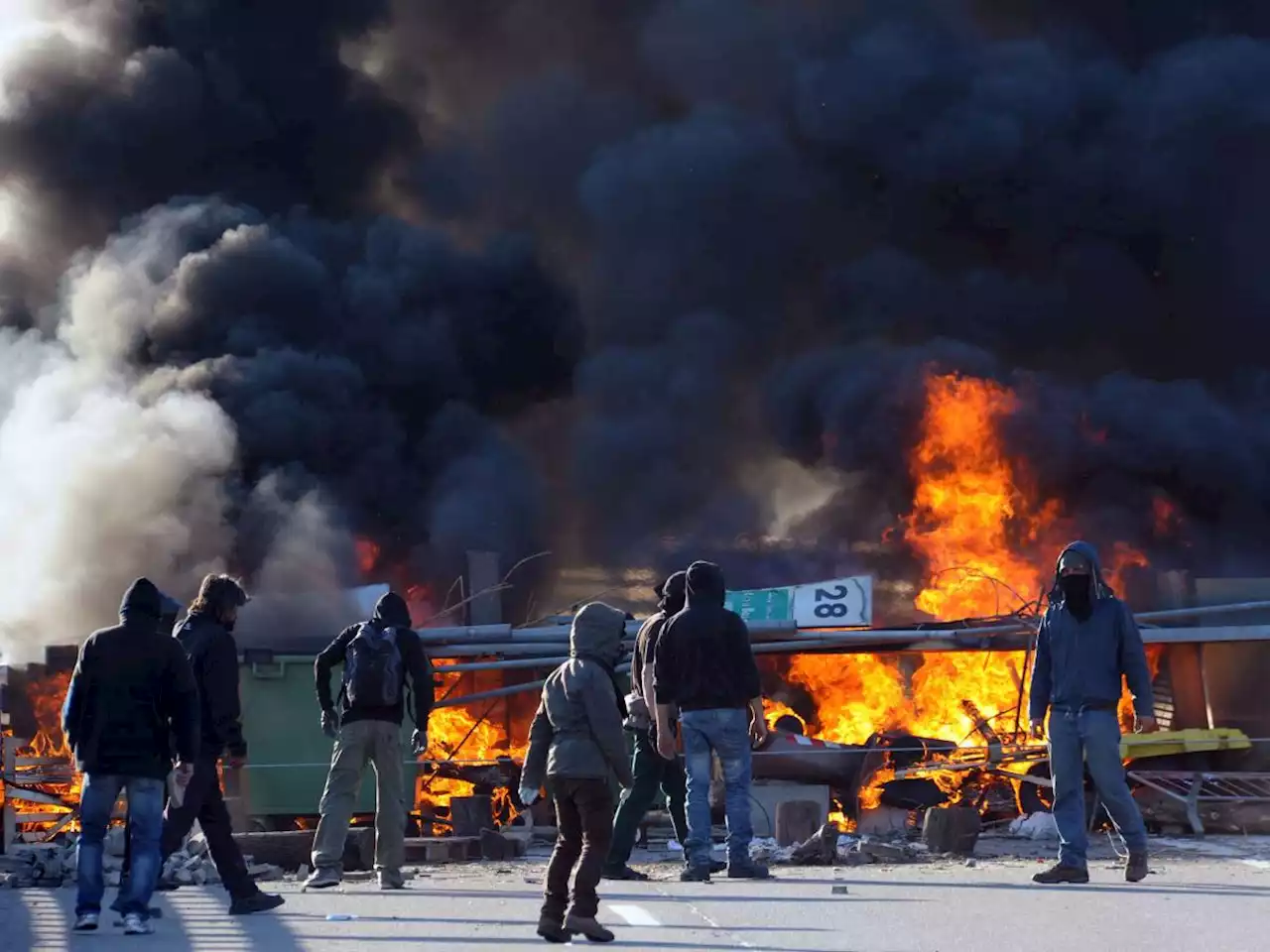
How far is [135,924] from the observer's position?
26.6ft

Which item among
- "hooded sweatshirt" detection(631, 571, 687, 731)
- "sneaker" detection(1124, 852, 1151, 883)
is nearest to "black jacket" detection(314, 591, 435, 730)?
"hooded sweatshirt" detection(631, 571, 687, 731)

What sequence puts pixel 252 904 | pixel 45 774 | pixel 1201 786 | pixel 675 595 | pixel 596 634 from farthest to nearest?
pixel 45 774 → pixel 1201 786 → pixel 675 595 → pixel 252 904 → pixel 596 634

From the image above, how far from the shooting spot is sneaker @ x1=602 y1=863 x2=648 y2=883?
10.5 m

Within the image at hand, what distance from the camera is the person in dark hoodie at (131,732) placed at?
824 centimetres

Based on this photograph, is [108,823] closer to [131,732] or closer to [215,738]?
[131,732]

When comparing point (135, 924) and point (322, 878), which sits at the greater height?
point (322, 878)

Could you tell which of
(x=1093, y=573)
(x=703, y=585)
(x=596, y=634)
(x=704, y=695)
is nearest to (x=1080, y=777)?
(x=1093, y=573)

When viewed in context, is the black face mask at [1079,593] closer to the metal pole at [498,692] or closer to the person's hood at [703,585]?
the person's hood at [703,585]

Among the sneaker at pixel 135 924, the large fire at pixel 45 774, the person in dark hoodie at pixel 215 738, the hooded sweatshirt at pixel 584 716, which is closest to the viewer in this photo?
the hooded sweatshirt at pixel 584 716

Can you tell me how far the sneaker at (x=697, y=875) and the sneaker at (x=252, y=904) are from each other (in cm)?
230

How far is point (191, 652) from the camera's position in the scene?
368 inches

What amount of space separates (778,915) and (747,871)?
2068mm

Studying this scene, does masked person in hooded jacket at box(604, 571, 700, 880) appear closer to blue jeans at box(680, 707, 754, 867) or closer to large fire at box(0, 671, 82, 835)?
blue jeans at box(680, 707, 754, 867)

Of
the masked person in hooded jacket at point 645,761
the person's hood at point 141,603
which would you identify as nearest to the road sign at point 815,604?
the masked person in hooded jacket at point 645,761
